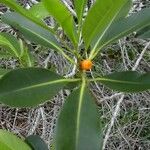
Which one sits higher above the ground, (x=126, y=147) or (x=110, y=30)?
(x=110, y=30)

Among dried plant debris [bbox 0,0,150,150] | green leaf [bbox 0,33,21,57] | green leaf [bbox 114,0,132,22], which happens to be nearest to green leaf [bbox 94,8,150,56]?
green leaf [bbox 114,0,132,22]

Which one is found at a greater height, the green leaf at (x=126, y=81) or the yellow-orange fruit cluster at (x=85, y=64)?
the yellow-orange fruit cluster at (x=85, y=64)

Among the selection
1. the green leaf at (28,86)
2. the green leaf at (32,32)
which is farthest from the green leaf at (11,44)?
the green leaf at (28,86)

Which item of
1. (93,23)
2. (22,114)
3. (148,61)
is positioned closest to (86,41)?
(93,23)

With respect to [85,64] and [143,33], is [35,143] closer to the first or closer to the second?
[85,64]

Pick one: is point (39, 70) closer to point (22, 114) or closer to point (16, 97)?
point (16, 97)

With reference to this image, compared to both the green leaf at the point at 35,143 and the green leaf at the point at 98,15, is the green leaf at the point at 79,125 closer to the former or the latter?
the green leaf at the point at 98,15

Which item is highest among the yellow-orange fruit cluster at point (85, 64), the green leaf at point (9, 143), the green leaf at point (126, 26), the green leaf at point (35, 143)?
the yellow-orange fruit cluster at point (85, 64)
